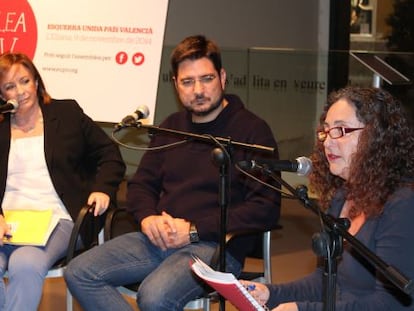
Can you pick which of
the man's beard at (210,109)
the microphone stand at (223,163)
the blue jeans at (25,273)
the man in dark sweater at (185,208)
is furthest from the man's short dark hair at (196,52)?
the blue jeans at (25,273)

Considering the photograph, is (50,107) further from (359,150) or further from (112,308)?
(359,150)

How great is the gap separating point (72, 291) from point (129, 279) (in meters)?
0.24

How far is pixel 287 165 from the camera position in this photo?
2.11 metres

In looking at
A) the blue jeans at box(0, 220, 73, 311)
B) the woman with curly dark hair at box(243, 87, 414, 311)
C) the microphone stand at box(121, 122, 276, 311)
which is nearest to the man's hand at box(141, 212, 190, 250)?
the microphone stand at box(121, 122, 276, 311)

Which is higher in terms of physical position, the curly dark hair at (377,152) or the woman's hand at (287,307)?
the curly dark hair at (377,152)

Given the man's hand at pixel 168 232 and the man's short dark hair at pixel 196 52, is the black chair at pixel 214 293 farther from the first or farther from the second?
the man's short dark hair at pixel 196 52

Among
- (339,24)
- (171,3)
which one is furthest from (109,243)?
(339,24)

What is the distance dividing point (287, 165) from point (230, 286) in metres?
0.38

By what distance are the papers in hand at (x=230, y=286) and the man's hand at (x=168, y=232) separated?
995mm

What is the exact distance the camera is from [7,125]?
3527mm

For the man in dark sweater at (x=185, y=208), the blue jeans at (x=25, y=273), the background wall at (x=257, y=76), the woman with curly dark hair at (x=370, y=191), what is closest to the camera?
the woman with curly dark hair at (x=370, y=191)

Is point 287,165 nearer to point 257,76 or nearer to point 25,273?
point 25,273

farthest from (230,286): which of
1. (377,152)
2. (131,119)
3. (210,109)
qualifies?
(210,109)

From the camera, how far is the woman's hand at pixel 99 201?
332cm
